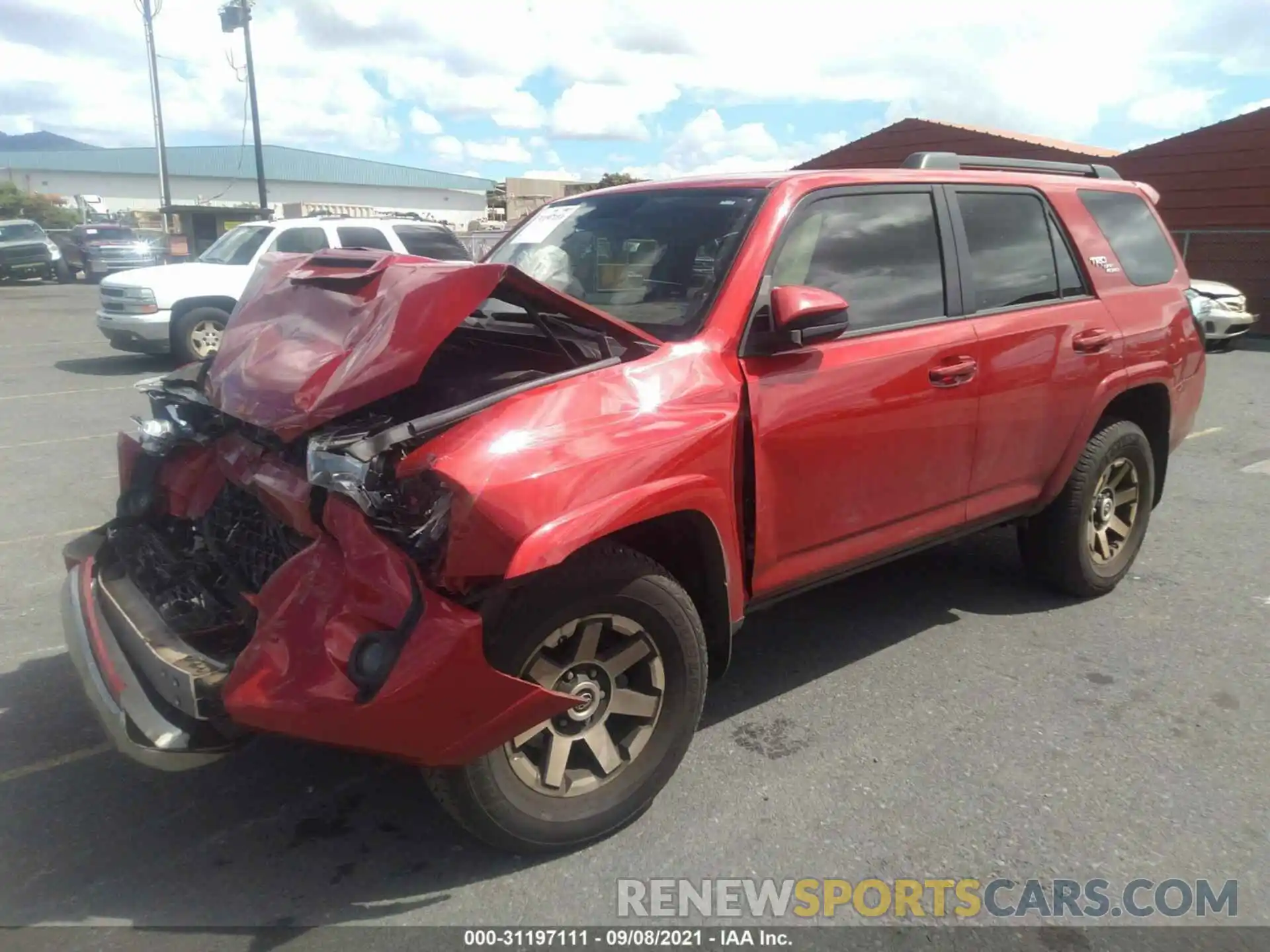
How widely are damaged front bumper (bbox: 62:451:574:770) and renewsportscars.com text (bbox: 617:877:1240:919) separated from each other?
0.65 meters

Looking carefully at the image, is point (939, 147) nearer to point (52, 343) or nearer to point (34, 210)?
point (52, 343)

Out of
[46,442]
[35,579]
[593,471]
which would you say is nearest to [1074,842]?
[593,471]

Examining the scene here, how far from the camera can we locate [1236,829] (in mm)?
3008

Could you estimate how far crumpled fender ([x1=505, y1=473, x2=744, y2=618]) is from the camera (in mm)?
2477

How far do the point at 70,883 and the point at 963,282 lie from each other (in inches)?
145

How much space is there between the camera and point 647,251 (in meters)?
3.67

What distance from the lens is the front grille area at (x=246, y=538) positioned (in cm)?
311

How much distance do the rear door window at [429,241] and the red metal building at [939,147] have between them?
1059 centimetres

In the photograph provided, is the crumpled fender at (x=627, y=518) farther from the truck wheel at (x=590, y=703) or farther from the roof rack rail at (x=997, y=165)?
the roof rack rail at (x=997, y=165)

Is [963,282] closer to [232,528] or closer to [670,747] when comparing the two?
[670,747]

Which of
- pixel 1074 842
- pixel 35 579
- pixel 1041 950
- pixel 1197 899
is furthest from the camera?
pixel 35 579

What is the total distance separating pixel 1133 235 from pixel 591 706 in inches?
149

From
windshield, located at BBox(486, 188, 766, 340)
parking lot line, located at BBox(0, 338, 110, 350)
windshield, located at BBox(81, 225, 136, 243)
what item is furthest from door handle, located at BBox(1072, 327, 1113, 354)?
windshield, located at BBox(81, 225, 136, 243)

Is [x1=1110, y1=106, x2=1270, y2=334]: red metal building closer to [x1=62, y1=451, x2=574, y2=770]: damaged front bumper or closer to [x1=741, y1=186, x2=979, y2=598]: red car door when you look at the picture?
[x1=741, y1=186, x2=979, y2=598]: red car door
